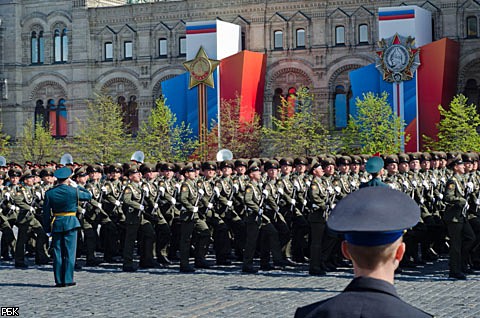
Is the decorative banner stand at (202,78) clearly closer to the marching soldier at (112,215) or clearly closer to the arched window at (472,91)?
the arched window at (472,91)

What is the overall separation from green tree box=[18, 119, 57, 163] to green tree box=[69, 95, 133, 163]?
137cm

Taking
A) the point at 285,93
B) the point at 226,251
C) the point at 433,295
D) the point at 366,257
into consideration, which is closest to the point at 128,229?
the point at 226,251

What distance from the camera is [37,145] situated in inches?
1793

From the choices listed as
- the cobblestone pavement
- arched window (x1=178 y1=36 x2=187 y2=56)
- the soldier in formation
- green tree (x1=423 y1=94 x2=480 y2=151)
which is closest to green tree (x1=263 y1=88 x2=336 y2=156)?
green tree (x1=423 y1=94 x2=480 y2=151)

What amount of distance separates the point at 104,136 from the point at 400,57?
14.8 m

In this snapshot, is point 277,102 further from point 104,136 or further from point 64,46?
point 64,46

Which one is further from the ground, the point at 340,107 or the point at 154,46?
the point at 154,46

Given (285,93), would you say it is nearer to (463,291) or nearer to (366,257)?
(463,291)

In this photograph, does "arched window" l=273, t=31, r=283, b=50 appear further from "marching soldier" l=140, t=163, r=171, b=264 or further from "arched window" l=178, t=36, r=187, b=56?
"marching soldier" l=140, t=163, r=171, b=264

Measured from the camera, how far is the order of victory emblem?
37.9 metres

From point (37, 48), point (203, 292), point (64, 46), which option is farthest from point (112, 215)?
point (37, 48)

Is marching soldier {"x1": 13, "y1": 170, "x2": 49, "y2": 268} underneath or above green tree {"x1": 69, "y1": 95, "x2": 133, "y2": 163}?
underneath

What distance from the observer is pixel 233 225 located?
1622 cm

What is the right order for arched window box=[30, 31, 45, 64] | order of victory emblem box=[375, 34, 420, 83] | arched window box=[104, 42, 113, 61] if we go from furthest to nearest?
arched window box=[30, 31, 45, 64]
arched window box=[104, 42, 113, 61]
order of victory emblem box=[375, 34, 420, 83]
